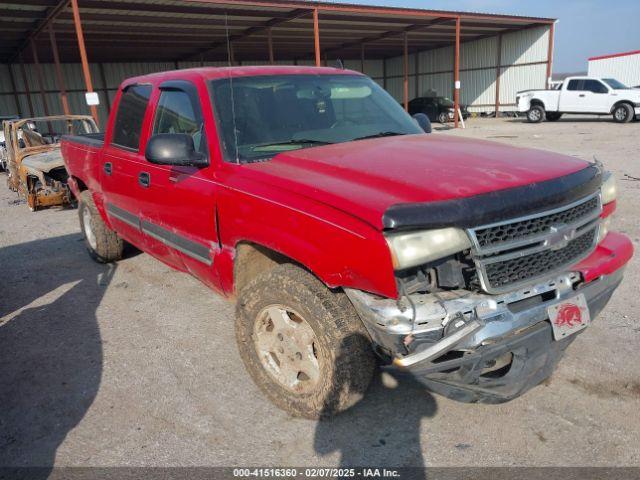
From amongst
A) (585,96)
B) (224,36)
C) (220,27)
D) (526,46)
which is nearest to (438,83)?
(526,46)

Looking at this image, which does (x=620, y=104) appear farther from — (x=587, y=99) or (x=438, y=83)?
(x=438, y=83)

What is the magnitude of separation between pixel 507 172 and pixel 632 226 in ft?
14.9

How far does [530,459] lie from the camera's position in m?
2.38

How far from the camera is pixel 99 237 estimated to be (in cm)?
533

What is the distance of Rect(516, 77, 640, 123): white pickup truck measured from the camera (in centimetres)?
2012

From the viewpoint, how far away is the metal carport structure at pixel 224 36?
16.1m

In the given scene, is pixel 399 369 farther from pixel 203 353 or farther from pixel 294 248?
pixel 203 353

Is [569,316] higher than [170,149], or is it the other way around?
[170,149]

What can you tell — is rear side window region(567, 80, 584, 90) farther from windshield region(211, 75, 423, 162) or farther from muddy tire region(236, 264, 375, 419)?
muddy tire region(236, 264, 375, 419)

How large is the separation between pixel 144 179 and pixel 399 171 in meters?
2.17

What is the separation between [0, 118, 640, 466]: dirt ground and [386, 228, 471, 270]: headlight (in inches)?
42.3

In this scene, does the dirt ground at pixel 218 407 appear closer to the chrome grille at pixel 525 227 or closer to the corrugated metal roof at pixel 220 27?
the chrome grille at pixel 525 227

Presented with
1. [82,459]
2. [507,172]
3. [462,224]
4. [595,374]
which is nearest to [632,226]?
[595,374]

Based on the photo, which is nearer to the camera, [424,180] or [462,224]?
[462,224]
